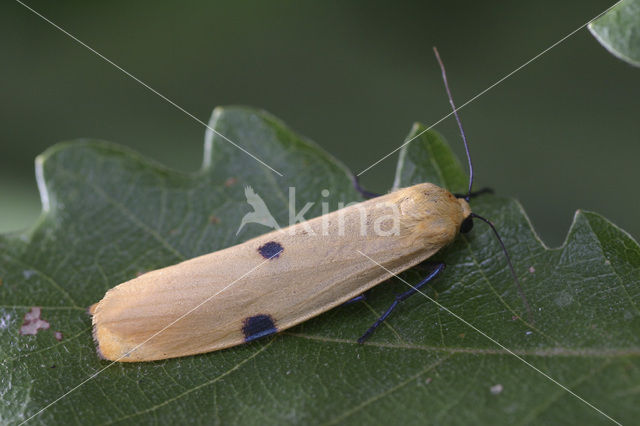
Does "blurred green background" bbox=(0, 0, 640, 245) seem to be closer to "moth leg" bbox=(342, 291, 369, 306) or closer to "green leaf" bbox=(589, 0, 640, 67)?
"moth leg" bbox=(342, 291, 369, 306)

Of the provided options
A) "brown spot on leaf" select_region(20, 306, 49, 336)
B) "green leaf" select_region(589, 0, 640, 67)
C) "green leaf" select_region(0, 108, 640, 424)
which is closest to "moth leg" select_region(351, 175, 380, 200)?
"green leaf" select_region(0, 108, 640, 424)

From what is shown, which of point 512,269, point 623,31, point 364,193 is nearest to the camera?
point 623,31

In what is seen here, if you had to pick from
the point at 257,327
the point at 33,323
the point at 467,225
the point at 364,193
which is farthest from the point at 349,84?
the point at 33,323

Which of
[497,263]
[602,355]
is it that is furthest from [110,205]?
[602,355]

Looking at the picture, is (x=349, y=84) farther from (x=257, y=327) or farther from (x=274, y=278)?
(x=257, y=327)

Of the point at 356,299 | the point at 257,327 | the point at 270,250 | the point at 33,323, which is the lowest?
the point at 356,299

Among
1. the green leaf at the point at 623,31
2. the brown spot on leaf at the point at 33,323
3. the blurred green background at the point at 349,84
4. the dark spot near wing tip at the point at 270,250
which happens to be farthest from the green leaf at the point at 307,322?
the blurred green background at the point at 349,84
